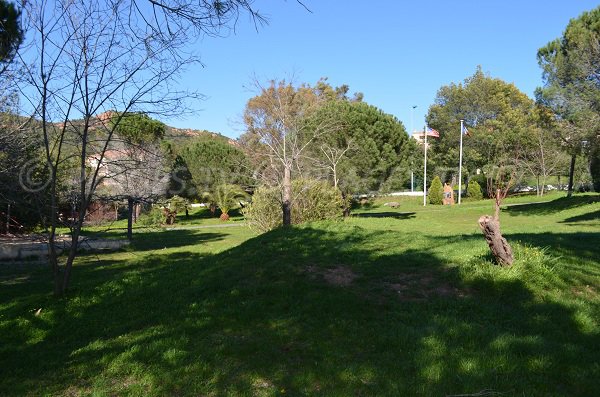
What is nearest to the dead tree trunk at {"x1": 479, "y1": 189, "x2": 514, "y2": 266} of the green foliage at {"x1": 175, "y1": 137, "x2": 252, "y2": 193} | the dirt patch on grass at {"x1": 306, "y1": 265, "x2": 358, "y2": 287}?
the dirt patch on grass at {"x1": 306, "y1": 265, "x2": 358, "y2": 287}

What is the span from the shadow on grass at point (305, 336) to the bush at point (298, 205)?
29.0ft

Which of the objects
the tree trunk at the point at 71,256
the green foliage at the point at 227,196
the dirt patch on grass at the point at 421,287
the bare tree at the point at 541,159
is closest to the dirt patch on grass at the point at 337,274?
the dirt patch on grass at the point at 421,287

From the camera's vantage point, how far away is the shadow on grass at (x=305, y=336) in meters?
3.35

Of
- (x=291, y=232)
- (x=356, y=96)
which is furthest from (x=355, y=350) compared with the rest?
(x=356, y=96)

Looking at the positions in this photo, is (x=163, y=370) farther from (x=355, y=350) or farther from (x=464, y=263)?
(x=464, y=263)

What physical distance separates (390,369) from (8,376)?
2.96 metres

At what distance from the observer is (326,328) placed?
4.35m

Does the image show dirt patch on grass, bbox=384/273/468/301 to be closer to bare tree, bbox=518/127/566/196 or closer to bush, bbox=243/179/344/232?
bush, bbox=243/179/344/232

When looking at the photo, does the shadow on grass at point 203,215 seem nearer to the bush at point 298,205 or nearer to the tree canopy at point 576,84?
the bush at point 298,205

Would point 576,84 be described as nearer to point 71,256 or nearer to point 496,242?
point 496,242

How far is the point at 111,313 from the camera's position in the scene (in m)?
5.69

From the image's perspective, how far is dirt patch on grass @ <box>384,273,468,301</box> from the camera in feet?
16.8

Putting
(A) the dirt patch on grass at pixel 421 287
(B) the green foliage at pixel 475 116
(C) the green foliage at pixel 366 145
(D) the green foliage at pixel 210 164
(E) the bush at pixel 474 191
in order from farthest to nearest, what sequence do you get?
(B) the green foliage at pixel 475 116 < (E) the bush at pixel 474 191 < (D) the green foliage at pixel 210 164 < (C) the green foliage at pixel 366 145 < (A) the dirt patch on grass at pixel 421 287

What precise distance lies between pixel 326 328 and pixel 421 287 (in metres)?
1.52
